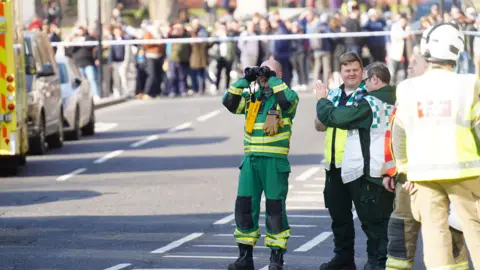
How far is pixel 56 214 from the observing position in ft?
52.0

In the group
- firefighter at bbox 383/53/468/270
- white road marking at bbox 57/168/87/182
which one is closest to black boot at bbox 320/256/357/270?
firefighter at bbox 383/53/468/270

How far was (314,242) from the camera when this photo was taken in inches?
524

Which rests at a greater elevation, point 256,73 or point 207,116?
point 256,73

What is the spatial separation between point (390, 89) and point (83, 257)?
2.92 metres

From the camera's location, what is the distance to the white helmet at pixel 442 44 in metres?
8.61

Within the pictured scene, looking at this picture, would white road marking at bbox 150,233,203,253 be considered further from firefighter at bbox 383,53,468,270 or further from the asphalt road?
firefighter at bbox 383,53,468,270

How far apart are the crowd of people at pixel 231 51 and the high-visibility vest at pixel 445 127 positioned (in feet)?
88.0

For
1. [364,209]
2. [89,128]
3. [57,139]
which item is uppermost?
[364,209]

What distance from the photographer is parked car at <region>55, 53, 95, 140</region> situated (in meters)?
25.4

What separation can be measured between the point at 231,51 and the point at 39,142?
48.4 ft

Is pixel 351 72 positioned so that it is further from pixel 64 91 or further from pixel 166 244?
pixel 64 91

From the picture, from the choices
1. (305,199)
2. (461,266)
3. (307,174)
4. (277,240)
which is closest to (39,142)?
(307,174)

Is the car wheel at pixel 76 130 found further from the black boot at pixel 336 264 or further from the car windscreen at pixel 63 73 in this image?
the black boot at pixel 336 264

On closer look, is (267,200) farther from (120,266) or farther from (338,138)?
(120,266)
